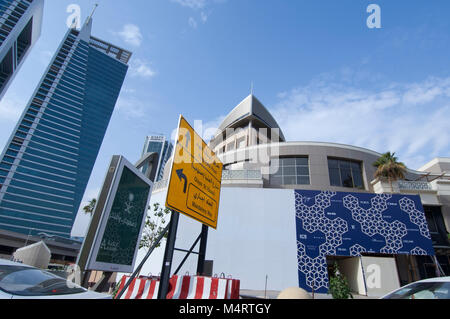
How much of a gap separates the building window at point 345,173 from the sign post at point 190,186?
69.1ft

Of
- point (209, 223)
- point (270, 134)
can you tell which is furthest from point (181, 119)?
point (270, 134)

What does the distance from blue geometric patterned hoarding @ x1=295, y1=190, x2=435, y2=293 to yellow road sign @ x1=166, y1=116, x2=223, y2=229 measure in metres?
14.1

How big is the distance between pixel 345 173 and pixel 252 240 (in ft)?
47.3

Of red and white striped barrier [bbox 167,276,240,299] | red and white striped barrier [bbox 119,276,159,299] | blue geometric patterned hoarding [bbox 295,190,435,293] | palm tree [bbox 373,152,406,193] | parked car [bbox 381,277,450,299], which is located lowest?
red and white striped barrier [bbox 119,276,159,299]

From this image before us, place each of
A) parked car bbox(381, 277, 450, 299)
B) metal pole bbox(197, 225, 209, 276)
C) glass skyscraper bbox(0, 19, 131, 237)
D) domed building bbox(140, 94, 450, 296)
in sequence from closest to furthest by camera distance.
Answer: parked car bbox(381, 277, 450, 299), metal pole bbox(197, 225, 209, 276), domed building bbox(140, 94, 450, 296), glass skyscraper bbox(0, 19, 131, 237)

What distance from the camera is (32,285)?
10.8 feet

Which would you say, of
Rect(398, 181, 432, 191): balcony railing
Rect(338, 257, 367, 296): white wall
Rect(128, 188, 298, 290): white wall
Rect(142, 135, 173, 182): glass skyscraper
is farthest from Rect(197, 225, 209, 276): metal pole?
Rect(142, 135, 173, 182): glass skyscraper

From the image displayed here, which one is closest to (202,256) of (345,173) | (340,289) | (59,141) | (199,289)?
(199,289)

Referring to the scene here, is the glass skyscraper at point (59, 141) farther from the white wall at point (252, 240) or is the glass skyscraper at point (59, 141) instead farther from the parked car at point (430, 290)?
the parked car at point (430, 290)

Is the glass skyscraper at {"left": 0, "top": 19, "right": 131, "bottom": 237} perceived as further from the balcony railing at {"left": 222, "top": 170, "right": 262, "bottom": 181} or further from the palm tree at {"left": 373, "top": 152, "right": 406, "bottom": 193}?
the palm tree at {"left": 373, "top": 152, "right": 406, "bottom": 193}

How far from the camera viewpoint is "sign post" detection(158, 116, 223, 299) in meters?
5.43

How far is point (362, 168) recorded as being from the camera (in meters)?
26.3

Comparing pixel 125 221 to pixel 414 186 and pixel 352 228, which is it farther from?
pixel 414 186
